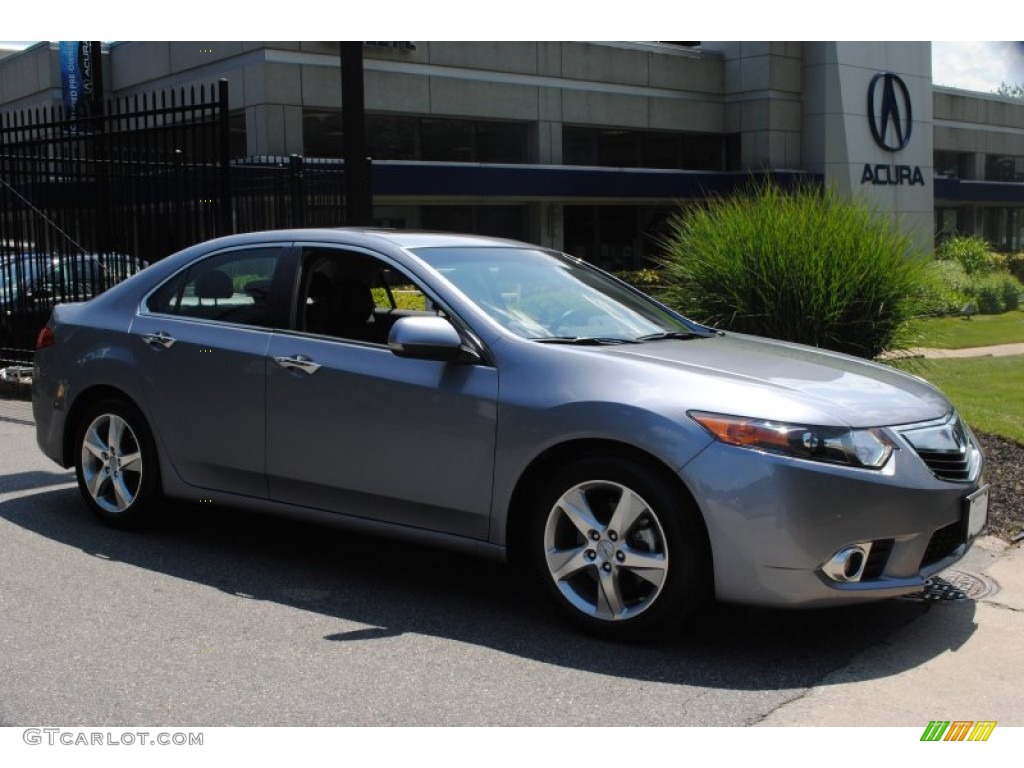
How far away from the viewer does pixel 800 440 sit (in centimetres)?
432

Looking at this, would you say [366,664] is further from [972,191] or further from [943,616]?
[972,191]

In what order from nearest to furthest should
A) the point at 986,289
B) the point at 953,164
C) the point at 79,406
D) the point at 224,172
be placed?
the point at 79,406, the point at 224,172, the point at 986,289, the point at 953,164

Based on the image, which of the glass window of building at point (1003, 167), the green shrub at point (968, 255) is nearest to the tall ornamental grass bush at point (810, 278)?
the green shrub at point (968, 255)

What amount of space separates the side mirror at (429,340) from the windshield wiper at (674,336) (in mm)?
885

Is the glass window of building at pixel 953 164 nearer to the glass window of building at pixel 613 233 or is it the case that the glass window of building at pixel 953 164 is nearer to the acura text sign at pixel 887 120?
the acura text sign at pixel 887 120

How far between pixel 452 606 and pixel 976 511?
7.30 ft

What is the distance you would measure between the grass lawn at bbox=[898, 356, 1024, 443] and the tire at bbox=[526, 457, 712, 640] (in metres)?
4.49

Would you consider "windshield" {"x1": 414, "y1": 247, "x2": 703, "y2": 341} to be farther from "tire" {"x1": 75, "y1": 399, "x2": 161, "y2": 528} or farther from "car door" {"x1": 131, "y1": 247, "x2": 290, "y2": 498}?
"tire" {"x1": 75, "y1": 399, "x2": 161, "y2": 528}

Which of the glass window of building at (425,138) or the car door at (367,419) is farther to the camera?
the glass window of building at (425,138)

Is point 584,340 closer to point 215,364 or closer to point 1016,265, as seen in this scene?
point 215,364

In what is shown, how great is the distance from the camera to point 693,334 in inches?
225

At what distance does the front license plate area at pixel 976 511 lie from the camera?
465 cm

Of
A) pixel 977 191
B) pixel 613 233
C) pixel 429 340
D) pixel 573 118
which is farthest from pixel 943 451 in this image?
pixel 977 191

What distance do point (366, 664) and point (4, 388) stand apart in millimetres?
8788
